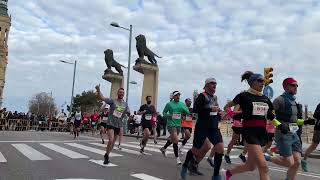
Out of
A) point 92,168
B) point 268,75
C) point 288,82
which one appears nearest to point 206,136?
point 288,82

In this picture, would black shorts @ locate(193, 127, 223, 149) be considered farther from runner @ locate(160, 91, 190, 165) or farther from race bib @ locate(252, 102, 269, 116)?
runner @ locate(160, 91, 190, 165)

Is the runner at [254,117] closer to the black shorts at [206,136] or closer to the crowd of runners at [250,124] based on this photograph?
the crowd of runners at [250,124]

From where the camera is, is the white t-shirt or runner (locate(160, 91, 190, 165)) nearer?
runner (locate(160, 91, 190, 165))

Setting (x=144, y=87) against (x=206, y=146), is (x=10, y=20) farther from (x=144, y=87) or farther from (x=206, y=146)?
(x=206, y=146)

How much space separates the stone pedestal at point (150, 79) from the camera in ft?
120

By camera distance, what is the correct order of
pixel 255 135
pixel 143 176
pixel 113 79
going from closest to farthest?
1. pixel 255 135
2. pixel 143 176
3. pixel 113 79

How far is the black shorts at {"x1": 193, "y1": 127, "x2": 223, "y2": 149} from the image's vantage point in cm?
810

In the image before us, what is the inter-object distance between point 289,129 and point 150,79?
29.7 meters

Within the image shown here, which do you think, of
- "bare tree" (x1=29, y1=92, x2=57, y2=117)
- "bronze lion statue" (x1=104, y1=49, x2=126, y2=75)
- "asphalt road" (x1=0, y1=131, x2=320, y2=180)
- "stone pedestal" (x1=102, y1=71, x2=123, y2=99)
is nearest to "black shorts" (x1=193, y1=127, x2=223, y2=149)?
"asphalt road" (x1=0, y1=131, x2=320, y2=180)

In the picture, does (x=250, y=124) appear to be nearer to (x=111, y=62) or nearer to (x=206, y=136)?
(x=206, y=136)

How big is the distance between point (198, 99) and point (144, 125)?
6.98 meters

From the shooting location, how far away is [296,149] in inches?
320

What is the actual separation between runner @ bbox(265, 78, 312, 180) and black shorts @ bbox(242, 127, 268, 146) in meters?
1.23

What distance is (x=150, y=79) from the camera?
123 ft
